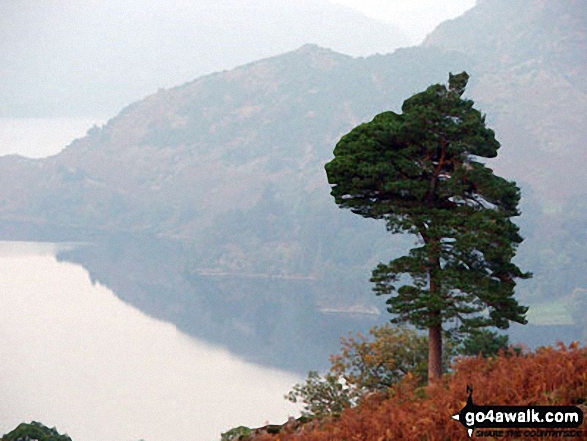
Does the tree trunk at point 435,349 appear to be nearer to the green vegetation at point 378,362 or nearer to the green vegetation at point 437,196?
the green vegetation at point 437,196

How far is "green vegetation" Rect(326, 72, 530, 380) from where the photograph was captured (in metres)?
24.0

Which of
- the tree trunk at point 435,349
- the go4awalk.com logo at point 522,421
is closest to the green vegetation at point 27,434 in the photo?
the tree trunk at point 435,349

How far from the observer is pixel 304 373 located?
195750 millimetres

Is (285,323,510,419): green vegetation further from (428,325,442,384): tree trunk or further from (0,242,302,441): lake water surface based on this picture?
(0,242,302,441): lake water surface

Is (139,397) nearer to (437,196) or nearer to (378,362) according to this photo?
(378,362)

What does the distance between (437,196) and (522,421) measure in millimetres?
13815

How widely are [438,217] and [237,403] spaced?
138 meters

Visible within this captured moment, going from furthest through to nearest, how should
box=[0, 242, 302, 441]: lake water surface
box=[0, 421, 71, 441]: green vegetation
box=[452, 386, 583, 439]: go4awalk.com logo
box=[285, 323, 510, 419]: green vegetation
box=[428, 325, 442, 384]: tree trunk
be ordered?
box=[0, 242, 302, 441]: lake water surface → box=[0, 421, 71, 441]: green vegetation → box=[285, 323, 510, 419]: green vegetation → box=[428, 325, 442, 384]: tree trunk → box=[452, 386, 583, 439]: go4awalk.com logo

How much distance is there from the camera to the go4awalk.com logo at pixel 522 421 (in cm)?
1123

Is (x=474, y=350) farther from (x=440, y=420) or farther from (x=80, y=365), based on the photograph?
(x=80, y=365)

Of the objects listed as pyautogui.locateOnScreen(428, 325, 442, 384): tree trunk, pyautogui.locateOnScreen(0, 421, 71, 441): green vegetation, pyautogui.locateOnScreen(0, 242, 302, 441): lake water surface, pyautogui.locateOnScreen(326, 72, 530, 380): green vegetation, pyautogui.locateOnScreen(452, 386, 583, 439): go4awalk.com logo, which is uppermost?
pyautogui.locateOnScreen(0, 242, 302, 441): lake water surface

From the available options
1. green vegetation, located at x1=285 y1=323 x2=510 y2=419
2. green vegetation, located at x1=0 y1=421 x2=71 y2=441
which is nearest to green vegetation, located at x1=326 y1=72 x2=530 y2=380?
green vegetation, located at x1=285 y1=323 x2=510 y2=419

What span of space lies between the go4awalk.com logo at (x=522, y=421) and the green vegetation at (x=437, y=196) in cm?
1177

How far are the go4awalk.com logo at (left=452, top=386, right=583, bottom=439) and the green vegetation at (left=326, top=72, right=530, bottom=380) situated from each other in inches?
464
